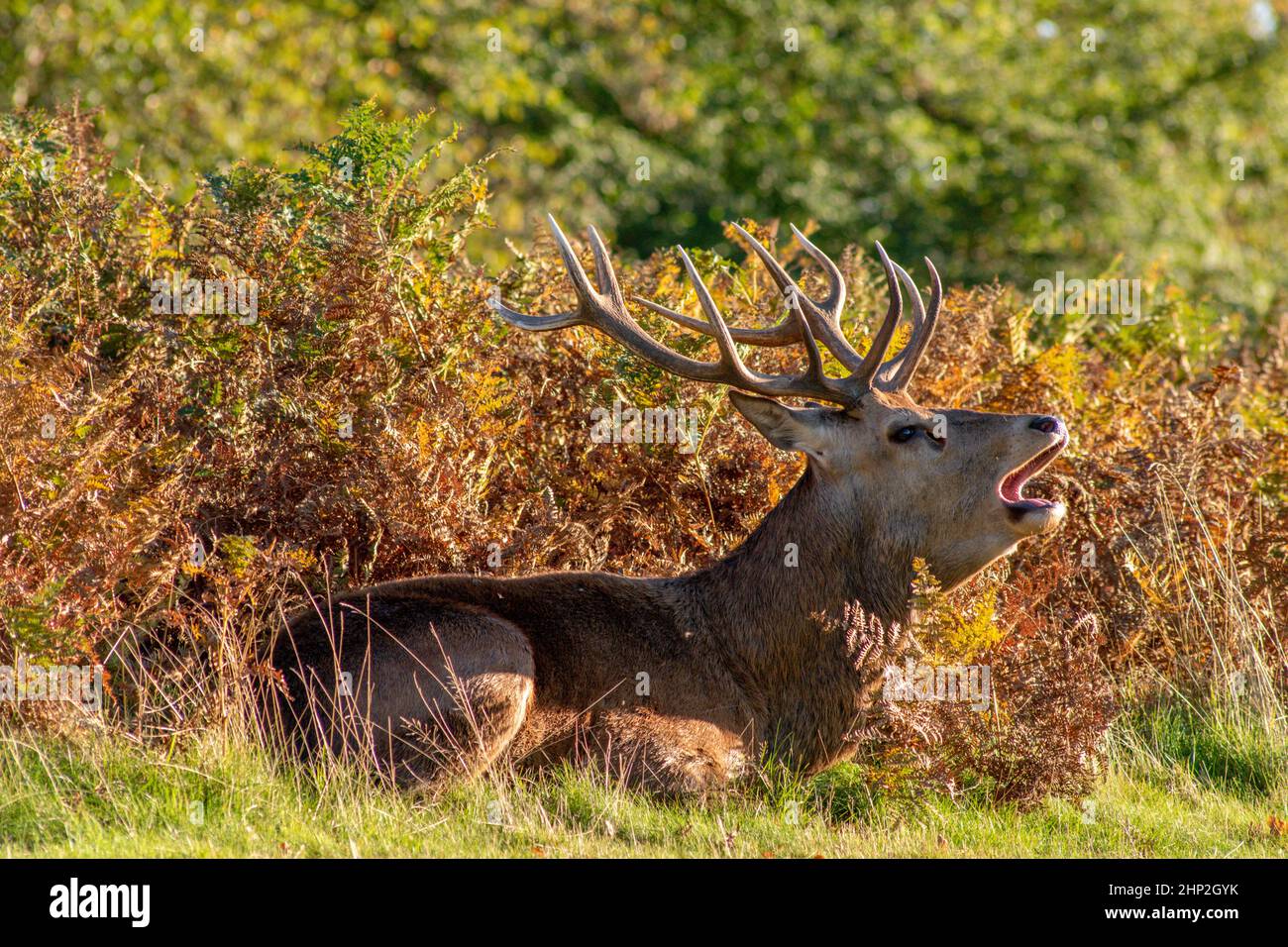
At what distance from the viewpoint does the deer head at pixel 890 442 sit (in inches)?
248

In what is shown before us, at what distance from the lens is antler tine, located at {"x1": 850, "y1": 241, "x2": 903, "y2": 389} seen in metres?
6.44

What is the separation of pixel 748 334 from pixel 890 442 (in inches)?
A: 39.2

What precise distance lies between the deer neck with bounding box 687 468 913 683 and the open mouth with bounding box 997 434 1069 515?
47 cm

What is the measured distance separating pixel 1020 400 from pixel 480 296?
2916 millimetres

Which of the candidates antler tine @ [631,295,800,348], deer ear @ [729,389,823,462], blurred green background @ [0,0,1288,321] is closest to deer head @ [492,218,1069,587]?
deer ear @ [729,389,823,462]

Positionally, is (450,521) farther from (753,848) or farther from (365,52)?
(365,52)

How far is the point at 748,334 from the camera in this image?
23.5 feet

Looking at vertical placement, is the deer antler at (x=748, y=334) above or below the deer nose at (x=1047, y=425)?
above

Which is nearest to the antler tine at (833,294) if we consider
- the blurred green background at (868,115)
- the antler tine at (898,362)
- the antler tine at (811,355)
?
the antler tine at (898,362)

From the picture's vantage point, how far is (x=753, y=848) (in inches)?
217

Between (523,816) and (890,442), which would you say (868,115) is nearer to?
(890,442)

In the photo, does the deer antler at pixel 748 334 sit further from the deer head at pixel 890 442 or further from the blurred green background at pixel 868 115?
the blurred green background at pixel 868 115

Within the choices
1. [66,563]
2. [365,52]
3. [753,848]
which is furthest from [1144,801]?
[365,52]

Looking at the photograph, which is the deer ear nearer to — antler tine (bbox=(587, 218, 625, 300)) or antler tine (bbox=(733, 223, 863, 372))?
antler tine (bbox=(733, 223, 863, 372))
